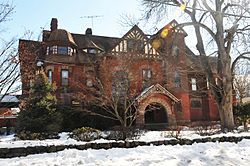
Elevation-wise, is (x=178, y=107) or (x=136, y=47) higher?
(x=136, y=47)

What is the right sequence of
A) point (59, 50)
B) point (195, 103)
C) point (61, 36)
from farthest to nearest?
point (195, 103) → point (61, 36) → point (59, 50)

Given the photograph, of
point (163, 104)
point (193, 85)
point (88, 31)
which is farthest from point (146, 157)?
point (88, 31)

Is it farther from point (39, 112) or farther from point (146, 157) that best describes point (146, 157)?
point (39, 112)

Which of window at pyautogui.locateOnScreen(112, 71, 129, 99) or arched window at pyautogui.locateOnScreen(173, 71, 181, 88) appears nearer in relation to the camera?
window at pyautogui.locateOnScreen(112, 71, 129, 99)

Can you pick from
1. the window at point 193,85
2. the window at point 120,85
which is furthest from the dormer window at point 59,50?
the window at point 193,85

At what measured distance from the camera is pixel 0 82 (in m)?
11.2

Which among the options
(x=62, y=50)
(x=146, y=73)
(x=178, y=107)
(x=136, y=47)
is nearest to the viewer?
(x=136, y=47)

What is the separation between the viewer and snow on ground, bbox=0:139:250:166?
25.4ft

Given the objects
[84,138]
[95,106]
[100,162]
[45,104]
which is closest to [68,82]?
[95,106]

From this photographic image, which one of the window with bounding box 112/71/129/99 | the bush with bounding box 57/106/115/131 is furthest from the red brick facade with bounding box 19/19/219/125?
the window with bounding box 112/71/129/99

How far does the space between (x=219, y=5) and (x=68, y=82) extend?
55.6 feet

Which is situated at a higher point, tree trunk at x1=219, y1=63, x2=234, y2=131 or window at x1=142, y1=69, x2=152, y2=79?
window at x1=142, y1=69, x2=152, y2=79

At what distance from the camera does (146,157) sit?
27.4ft

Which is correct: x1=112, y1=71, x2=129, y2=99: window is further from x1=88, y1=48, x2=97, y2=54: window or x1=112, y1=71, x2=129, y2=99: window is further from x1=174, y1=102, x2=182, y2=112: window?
x1=174, y1=102, x2=182, y2=112: window
